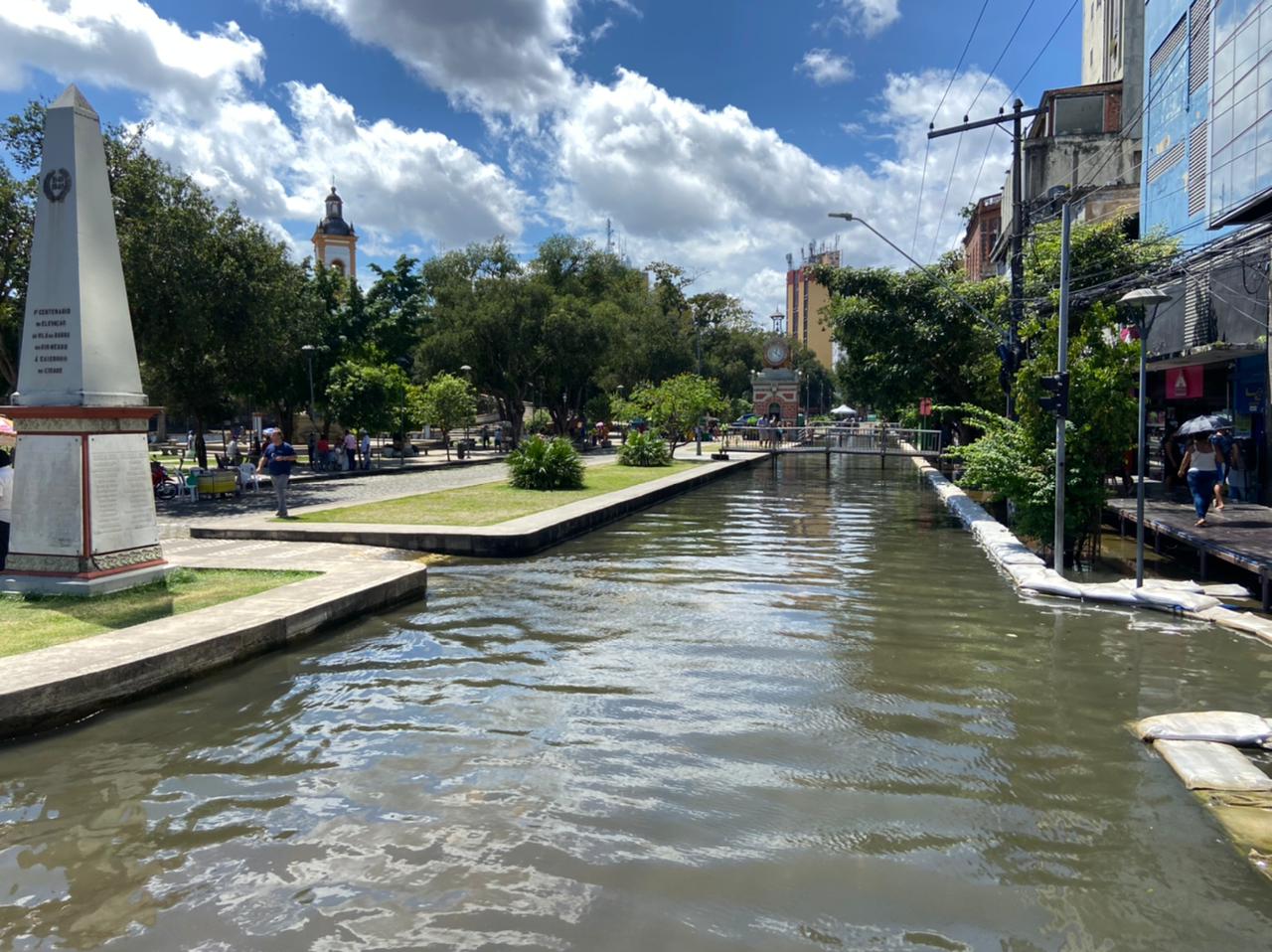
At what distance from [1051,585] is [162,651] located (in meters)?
9.50

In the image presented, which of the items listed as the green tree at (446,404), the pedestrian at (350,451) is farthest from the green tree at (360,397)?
the green tree at (446,404)

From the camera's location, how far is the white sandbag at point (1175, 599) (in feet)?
32.8

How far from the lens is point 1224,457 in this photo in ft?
52.8

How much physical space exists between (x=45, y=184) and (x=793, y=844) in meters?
9.78

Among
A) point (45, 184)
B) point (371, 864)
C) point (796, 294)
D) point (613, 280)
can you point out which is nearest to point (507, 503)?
point (45, 184)

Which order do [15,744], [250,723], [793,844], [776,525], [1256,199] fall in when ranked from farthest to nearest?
[776,525] < [1256,199] < [250,723] < [15,744] < [793,844]

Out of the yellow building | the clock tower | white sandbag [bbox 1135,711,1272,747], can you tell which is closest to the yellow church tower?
the clock tower

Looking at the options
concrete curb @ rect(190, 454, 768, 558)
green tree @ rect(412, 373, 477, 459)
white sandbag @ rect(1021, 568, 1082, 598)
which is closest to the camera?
white sandbag @ rect(1021, 568, 1082, 598)

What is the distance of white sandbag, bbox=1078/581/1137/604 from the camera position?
34.4ft

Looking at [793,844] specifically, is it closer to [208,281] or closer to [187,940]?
[187,940]

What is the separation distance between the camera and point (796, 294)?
609 feet

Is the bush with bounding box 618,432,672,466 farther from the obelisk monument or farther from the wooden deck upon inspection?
the obelisk monument

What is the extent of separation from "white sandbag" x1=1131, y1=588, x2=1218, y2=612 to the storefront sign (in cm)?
1186

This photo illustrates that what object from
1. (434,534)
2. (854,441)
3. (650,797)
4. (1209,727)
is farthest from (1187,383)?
(854,441)
